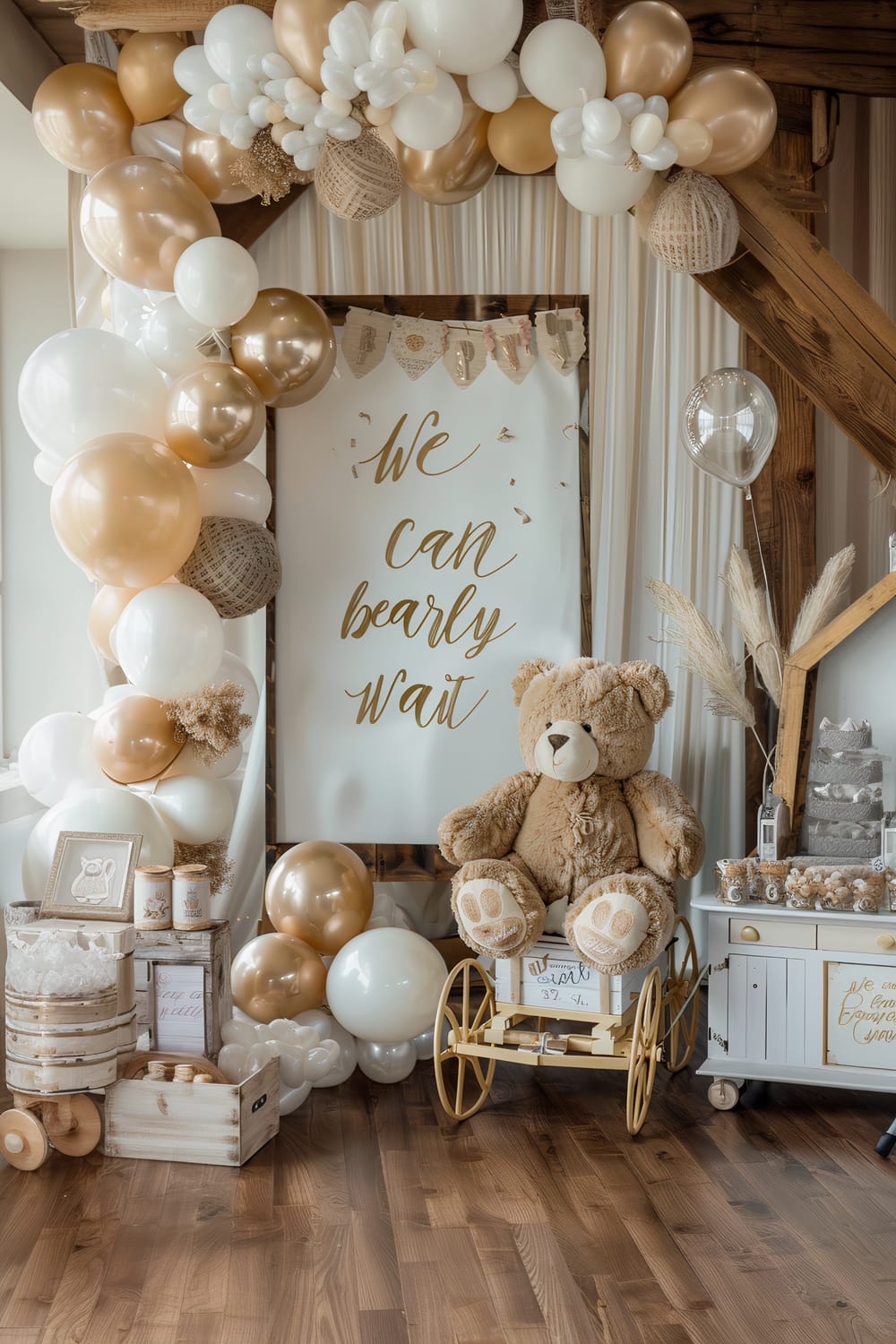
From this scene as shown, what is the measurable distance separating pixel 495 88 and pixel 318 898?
1.84 m

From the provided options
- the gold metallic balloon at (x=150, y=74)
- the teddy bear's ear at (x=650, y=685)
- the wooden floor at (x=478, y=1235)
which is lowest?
the wooden floor at (x=478, y=1235)

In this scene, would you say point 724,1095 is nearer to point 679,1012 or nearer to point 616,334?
point 679,1012

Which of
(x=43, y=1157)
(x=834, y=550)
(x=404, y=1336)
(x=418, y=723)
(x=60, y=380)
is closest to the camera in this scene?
(x=404, y=1336)

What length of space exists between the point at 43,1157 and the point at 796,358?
233 centimetres

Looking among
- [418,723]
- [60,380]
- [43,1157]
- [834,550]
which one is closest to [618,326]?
[834,550]

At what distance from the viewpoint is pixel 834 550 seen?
11.5 feet

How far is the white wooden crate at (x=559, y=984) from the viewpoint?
251cm

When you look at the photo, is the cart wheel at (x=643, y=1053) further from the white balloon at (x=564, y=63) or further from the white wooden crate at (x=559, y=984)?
the white balloon at (x=564, y=63)

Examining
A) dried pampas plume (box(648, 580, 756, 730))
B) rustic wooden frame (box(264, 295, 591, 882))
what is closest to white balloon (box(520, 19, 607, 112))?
rustic wooden frame (box(264, 295, 591, 882))

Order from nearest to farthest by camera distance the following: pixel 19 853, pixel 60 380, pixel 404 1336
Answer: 1. pixel 404 1336
2. pixel 60 380
3. pixel 19 853

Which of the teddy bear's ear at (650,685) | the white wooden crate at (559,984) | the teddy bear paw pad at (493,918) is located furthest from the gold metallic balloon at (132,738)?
the teddy bear's ear at (650,685)

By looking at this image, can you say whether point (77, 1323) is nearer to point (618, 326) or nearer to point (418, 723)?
point (418, 723)

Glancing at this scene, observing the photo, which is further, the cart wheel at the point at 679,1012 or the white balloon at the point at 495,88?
the cart wheel at the point at 679,1012

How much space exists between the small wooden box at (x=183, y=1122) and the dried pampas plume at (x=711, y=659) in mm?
1459
